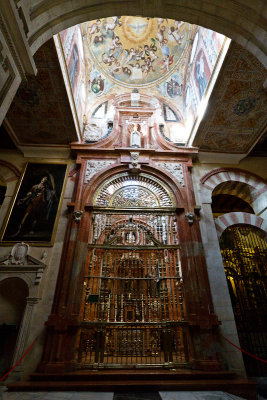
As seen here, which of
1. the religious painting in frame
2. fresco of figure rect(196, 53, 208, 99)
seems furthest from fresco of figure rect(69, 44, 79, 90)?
fresco of figure rect(196, 53, 208, 99)

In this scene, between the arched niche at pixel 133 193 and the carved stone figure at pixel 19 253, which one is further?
the arched niche at pixel 133 193

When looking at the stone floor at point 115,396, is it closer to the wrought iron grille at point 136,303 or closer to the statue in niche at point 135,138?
the wrought iron grille at point 136,303

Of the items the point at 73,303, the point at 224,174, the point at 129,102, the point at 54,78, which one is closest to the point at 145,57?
the point at 129,102

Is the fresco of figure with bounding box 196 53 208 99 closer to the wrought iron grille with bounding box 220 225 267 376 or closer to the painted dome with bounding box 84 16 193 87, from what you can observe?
the painted dome with bounding box 84 16 193 87

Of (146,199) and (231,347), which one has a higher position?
(146,199)

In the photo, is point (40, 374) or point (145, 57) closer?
point (40, 374)

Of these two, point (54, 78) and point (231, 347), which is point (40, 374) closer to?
point (231, 347)

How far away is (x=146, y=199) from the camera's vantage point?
8516 millimetres

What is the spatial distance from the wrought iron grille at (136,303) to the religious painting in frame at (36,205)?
5.19ft

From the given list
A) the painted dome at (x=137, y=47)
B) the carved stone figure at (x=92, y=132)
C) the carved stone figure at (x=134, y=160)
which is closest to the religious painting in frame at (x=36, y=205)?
the carved stone figure at (x=92, y=132)

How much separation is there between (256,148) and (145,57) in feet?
23.4

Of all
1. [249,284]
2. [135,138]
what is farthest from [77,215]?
[249,284]

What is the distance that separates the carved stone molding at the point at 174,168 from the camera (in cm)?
882

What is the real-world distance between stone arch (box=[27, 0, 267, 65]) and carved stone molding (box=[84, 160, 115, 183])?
464 centimetres
